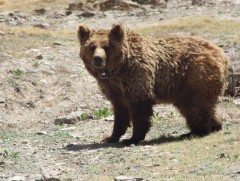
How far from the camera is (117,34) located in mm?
11086

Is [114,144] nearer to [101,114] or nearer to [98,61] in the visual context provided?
[98,61]

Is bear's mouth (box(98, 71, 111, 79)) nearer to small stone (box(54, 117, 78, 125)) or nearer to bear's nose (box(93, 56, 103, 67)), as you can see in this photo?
bear's nose (box(93, 56, 103, 67))

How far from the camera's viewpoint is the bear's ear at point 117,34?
11047mm

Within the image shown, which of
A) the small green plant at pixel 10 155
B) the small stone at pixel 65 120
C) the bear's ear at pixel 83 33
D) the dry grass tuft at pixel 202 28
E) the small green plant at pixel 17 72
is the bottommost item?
the dry grass tuft at pixel 202 28

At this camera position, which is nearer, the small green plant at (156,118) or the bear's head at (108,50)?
the bear's head at (108,50)

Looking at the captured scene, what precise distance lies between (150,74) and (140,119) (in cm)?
80

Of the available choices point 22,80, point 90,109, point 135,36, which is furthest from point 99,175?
point 22,80

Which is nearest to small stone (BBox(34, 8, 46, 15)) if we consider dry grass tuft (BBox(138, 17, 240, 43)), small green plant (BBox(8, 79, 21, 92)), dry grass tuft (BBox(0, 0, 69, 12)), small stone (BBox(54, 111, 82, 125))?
dry grass tuft (BBox(0, 0, 69, 12))

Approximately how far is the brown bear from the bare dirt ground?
473mm

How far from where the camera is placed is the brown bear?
11070mm

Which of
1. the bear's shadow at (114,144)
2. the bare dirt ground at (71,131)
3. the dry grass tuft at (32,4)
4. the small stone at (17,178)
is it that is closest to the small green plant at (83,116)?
the bare dirt ground at (71,131)

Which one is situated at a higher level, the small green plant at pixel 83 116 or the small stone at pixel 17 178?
the small stone at pixel 17 178

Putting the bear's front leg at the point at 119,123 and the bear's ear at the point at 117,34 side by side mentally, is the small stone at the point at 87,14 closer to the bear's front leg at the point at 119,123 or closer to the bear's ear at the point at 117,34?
the bear's front leg at the point at 119,123

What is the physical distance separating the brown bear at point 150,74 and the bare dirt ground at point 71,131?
47 cm
